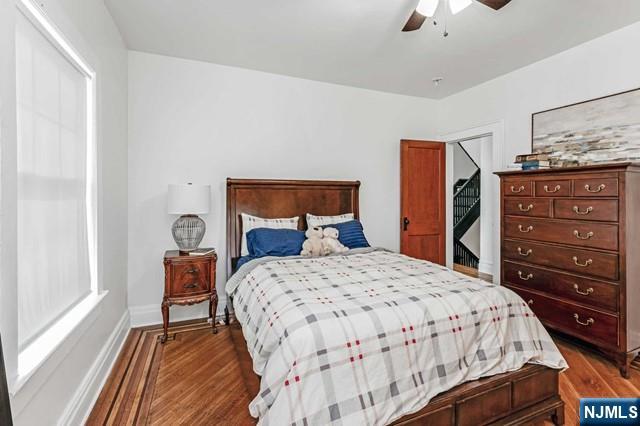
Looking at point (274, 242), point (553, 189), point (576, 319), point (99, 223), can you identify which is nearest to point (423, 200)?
point (553, 189)

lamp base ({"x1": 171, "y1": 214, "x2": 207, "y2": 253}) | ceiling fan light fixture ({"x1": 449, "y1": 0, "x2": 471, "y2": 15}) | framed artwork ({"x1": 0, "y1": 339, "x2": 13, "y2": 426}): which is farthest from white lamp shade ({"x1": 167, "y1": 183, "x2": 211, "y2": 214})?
ceiling fan light fixture ({"x1": 449, "y1": 0, "x2": 471, "y2": 15})

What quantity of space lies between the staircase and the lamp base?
4921 millimetres

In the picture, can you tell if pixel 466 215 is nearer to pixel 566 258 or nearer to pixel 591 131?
pixel 591 131

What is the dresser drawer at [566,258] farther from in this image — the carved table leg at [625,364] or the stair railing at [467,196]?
the stair railing at [467,196]

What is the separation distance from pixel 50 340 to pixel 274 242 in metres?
1.75

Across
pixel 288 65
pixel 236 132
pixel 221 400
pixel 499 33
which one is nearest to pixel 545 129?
pixel 499 33

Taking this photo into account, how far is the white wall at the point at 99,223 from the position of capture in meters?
1.19

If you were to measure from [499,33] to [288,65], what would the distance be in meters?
1.99

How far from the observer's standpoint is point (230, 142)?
11.6 feet

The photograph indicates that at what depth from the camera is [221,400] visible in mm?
2049

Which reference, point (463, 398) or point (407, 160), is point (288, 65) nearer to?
point (407, 160)

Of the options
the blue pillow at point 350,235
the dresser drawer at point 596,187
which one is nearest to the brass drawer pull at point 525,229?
the dresser drawer at point 596,187

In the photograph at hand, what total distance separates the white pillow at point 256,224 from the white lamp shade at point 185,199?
1.59 feet

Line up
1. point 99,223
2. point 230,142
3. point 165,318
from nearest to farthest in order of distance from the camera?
point 99,223
point 165,318
point 230,142
